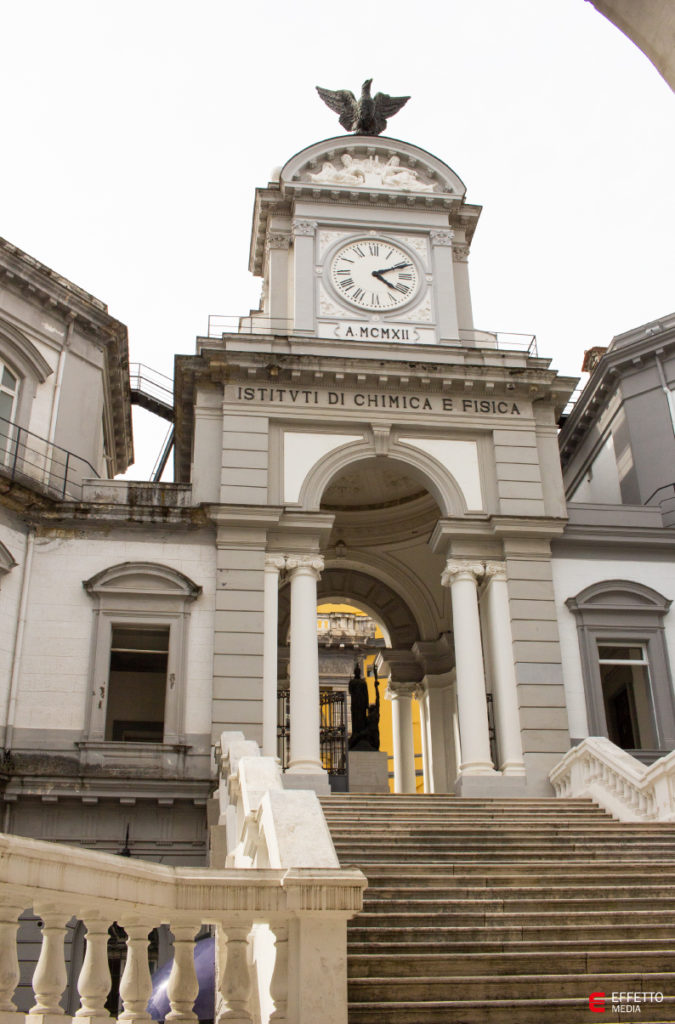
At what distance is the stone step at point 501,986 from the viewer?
28.1ft

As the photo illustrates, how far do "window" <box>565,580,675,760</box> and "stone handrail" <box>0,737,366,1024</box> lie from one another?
13.3 m

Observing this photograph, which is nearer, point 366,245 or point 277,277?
Result: point 277,277

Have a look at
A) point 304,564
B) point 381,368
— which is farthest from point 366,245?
point 304,564

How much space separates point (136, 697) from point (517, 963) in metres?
18.2

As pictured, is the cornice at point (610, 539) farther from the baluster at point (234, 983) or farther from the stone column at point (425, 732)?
the baluster at point (234, 983)

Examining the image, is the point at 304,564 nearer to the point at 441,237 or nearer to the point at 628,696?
the point at 628,696

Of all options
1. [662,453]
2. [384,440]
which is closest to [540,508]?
[384,440]

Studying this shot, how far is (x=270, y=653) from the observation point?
63.5 feet

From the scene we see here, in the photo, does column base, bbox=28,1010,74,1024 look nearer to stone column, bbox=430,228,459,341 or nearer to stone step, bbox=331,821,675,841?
stone step, bbox=331,821,675,841

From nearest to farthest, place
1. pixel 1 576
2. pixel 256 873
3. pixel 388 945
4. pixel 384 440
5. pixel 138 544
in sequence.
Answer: pixel 256 873 < pixel 388 945 < pixel 1 576 < pixel 138 544 < pixel 384 440

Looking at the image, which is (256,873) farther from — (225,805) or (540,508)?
(540,508)

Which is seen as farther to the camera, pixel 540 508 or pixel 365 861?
pixel 540 508

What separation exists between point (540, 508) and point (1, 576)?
10847 millimetres

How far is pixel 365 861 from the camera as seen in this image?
1205 centimetres
